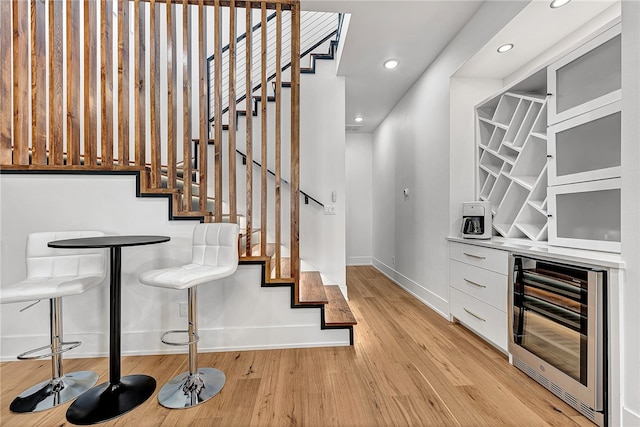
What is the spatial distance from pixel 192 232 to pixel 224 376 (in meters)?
1.07

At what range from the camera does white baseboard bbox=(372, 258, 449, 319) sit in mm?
3088

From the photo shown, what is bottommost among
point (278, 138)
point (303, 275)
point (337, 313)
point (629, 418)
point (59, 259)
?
point (629, 418)

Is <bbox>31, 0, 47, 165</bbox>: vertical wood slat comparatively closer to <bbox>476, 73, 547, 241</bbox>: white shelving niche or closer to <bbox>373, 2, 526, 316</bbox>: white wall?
<bbox>373, 2, 526, 316</bbox>: white wall

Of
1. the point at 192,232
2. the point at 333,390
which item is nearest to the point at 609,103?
the point at 333,390

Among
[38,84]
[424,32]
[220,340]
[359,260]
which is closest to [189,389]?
[220,340]

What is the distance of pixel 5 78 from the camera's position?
2.20 meters

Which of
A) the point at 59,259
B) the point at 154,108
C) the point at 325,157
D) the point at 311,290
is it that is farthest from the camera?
the point at 325,157

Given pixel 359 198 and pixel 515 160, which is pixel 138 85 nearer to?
pixel 515 160

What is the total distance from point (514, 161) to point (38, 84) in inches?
150

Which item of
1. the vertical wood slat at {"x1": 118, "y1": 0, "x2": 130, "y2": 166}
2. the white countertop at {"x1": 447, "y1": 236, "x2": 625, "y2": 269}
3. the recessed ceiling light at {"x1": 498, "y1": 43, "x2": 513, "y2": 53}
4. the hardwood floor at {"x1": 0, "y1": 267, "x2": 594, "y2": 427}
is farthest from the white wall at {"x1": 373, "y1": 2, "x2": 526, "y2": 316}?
the vertical wood slat at {"x1": 118, "y1": 0, "x2": 130, "y2": 166}

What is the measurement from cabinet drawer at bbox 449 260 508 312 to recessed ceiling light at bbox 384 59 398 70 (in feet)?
7.21

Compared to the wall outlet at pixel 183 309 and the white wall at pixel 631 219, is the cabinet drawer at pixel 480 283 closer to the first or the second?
the white wall at pixel 631 219

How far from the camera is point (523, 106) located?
254cm

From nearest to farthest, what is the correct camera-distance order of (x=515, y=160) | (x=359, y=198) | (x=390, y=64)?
(x=515, y=160), (x=390, y=64), (x=359, y=198)
